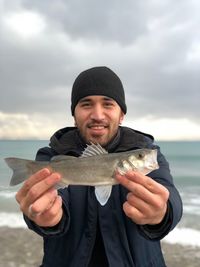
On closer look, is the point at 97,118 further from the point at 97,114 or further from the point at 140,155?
the point at 140,155

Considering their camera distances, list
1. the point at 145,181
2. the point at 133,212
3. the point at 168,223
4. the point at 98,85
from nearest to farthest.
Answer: the point at 145,181 < the point at 133,212 < the point at 168,223 < the point at 98,85

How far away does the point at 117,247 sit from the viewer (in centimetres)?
410

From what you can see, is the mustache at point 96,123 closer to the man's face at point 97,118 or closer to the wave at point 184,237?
the man's face at point 97,118

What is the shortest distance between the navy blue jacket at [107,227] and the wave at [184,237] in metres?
7.49

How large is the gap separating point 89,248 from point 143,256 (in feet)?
2.08

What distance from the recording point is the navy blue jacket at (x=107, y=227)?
3.93 m

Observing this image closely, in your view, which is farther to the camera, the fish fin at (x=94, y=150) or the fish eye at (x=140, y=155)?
the fish fin at (x=94, y=150)

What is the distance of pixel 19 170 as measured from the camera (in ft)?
13.2

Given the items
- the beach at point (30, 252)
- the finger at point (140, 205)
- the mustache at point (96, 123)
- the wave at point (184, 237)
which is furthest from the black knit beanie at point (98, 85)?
the wave at point (184, 237)

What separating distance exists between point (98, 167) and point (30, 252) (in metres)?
7.56

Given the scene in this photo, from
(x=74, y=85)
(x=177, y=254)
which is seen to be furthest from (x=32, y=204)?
(x=177, y=254)

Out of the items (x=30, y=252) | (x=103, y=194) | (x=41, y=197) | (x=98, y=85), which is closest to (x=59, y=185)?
(x=41, y=197)

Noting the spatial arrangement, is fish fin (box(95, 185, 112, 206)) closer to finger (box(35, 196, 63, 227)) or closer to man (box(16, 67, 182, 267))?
man (box(16, 67, 182, 267))

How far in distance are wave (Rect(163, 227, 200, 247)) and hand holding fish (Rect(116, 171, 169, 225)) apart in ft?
27.6
